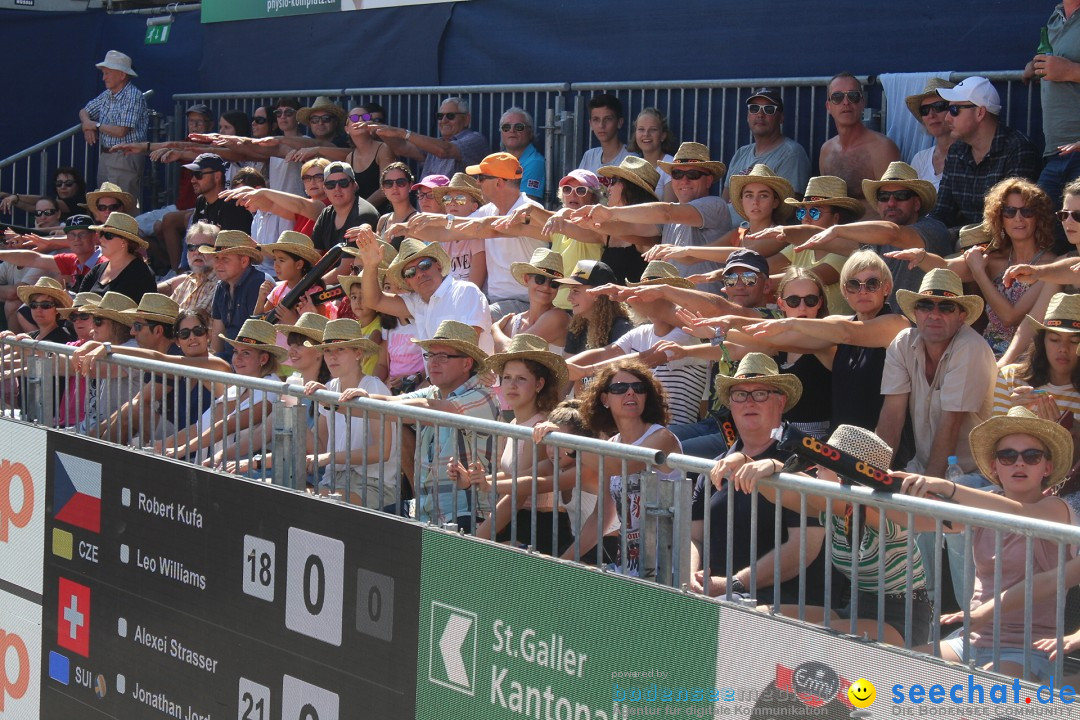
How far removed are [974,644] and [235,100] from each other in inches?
423

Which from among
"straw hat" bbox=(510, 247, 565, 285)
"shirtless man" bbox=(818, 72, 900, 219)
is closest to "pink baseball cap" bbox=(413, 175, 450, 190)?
"straw hat" bbox=(510, 247, 565, 285)

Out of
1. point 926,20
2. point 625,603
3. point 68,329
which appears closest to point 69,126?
point 68,329

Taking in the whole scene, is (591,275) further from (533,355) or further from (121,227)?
(121,227)

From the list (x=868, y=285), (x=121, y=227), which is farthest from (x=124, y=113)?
(x=868, y=285)

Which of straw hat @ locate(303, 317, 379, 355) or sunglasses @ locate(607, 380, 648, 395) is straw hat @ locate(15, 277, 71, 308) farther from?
sunglasses @ locate(607, 380, 648, 395)

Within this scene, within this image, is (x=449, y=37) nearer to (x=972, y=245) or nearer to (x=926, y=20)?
(x=926, y=20)

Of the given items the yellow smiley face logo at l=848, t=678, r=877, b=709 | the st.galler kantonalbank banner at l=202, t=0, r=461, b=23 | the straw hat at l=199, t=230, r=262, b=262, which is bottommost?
the yellow smiley face logo at l=848, t=678, r=877, b=709

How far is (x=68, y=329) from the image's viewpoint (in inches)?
378

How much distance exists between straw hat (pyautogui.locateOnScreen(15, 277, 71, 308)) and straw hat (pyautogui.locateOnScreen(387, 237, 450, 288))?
9.33ft

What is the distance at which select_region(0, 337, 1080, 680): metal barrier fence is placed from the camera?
3.55 meters

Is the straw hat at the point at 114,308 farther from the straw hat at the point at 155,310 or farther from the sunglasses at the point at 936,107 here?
the sunglasses at the point at 936,107

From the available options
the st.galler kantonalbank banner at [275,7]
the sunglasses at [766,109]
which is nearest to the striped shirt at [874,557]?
the sunglasses at [766,109]

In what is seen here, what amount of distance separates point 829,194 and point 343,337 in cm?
261

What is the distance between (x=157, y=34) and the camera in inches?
568
